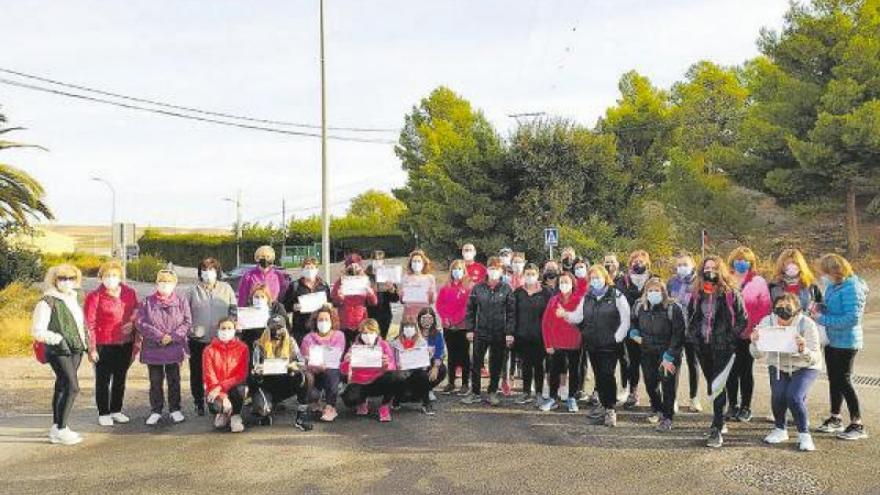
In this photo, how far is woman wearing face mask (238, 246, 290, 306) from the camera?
973 cm

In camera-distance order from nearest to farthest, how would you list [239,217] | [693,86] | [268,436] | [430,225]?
[268,436] < [430,225] < [693,86] < [239,217]

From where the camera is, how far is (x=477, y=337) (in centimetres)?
999

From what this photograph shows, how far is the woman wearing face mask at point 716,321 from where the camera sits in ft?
25.3

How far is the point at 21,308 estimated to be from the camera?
22266 millimetres

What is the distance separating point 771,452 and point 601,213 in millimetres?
24883

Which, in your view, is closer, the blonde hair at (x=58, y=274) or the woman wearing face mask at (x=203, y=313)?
the blonde hair at (x=58, y=274)

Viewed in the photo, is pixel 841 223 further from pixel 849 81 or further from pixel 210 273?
pixel 210 273

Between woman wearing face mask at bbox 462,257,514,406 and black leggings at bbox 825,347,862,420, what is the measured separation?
11.8 feet

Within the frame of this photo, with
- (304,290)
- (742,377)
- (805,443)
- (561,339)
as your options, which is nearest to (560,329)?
(561,339)

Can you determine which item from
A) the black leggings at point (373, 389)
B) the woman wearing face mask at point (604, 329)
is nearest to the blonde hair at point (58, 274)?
the black leggings at point (373, 389)

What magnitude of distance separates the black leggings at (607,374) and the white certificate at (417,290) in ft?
8.61

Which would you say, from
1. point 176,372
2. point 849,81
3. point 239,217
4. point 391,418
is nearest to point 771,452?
point 391,418

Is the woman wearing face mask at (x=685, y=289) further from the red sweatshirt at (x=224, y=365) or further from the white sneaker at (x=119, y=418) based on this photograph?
the white sneaker at (x=119, y=418)

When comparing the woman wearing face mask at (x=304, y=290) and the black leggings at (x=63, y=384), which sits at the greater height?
the woman wearing face mask at (x=304, y=290)
